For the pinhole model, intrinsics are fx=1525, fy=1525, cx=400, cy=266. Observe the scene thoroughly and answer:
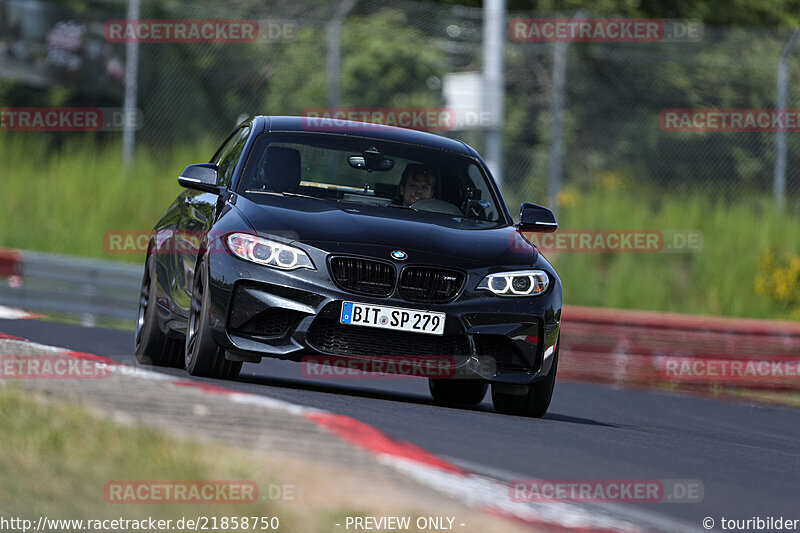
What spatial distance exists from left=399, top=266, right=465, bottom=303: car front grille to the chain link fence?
9842 mm

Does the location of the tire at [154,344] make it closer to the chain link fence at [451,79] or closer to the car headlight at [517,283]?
the car headlight at [517,283]

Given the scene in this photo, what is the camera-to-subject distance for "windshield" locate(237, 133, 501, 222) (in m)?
9.00

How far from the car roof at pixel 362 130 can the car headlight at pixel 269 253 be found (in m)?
1.66

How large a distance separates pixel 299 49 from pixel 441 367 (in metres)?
12.6

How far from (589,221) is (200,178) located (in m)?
11.1

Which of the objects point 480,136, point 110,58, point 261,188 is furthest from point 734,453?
point 110,58

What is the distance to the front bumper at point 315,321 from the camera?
310 inches
